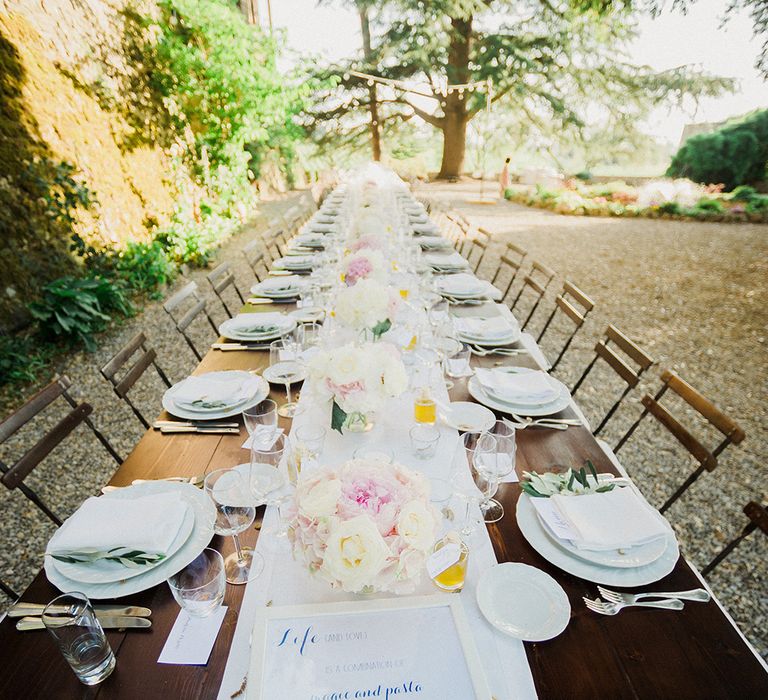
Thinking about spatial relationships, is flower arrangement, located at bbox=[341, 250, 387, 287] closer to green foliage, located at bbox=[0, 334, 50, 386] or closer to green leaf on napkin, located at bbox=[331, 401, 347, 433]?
green leaf on napkin, located at bbox=[331, 401, 347, 433]

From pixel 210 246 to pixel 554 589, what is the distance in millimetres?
7054

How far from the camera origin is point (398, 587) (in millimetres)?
819

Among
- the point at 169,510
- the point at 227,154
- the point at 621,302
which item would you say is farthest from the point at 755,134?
the point at 169,510

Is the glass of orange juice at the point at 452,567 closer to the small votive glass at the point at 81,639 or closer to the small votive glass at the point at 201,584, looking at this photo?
the small votive glass at the point at 201,584

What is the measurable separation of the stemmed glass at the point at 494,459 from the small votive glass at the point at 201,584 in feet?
2.22

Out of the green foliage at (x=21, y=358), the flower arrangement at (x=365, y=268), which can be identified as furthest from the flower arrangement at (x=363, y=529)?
the green foliage at (x=21, y=358)

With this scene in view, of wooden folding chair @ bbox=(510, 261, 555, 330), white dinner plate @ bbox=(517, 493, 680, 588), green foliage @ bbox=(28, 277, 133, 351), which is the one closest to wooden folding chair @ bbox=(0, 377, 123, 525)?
white dinner plate @ bbox=(517, 493, 680, 588)

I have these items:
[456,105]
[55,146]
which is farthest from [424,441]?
[456,105]

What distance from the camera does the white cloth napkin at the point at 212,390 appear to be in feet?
5.37

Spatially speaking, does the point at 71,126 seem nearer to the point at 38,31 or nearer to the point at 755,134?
the point at 38,31

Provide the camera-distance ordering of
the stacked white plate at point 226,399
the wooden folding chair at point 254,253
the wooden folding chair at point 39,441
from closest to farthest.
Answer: the wooden folding chair at point 39,441 < the stacked white plate at point 226,399 < the wooden folding chair at point 254,253

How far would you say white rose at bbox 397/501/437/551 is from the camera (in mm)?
782

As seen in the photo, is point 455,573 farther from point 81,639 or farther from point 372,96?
point 372,96

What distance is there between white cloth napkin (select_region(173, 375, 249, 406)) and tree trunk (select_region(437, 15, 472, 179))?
16414 millimetres
